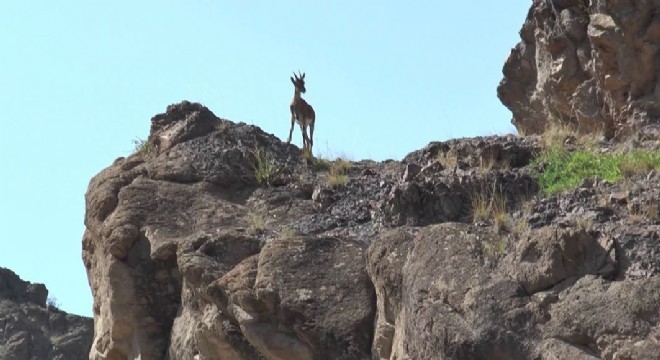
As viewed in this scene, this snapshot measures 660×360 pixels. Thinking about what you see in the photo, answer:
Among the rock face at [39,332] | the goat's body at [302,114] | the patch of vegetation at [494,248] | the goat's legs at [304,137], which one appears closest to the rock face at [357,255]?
the patch of vegetation at [494,248]

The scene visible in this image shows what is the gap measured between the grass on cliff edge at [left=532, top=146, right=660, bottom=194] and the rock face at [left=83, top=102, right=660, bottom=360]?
0.27 meters

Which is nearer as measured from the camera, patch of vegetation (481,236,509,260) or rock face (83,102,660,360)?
rock face (83,102,660,360)

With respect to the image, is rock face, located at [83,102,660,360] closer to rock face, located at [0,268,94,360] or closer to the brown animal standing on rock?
the brown animal standing on rock

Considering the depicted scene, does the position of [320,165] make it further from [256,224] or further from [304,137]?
[256,224]

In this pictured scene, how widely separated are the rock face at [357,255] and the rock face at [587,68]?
2.42m

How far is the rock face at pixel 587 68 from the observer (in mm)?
19891

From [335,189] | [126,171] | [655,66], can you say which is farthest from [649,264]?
[126,171]

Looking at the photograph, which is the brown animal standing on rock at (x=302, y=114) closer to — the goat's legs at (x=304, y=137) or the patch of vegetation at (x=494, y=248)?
the goat's legs at (x=304, y=137)

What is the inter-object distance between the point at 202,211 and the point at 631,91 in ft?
21.7

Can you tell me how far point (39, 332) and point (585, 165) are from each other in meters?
31.1

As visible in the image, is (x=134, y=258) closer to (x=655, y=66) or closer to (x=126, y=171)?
(x=126, y=171)

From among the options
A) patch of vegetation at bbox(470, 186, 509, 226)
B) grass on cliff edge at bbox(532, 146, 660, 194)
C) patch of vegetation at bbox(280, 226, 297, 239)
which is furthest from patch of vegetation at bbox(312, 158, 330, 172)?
patch of vegetation at bbox(470, 186, 509, 226)

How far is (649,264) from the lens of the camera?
510 inches

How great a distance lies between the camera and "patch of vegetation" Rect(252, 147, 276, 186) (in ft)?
62.0
